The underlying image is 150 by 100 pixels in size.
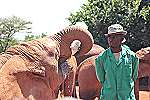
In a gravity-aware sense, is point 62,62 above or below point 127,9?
below

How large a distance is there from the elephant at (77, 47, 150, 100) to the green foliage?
878cm

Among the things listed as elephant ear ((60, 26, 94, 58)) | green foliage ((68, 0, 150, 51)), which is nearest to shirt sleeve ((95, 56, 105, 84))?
elephant ear ((60, 26, 94, 58))

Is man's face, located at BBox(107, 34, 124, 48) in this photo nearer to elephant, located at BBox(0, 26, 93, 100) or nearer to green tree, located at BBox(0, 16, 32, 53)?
elephant, located at BBox(0, 26, 93, 100)

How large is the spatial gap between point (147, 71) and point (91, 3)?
11335 millimetres

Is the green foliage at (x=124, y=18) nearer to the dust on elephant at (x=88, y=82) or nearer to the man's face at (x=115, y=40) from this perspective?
the dust on elephant at (x=88, y=82)

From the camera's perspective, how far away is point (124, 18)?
612 inches

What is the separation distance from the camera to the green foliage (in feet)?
48.9

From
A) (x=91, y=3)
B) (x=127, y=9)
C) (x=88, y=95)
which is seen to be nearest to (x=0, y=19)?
(x=91, y=3)

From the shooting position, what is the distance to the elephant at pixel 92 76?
231 inches

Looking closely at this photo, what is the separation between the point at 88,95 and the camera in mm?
6062

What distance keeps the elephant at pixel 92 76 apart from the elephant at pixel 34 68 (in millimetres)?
3087

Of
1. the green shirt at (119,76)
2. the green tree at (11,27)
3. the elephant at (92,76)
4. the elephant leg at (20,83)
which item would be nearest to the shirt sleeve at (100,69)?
the green shirt at (119,76)

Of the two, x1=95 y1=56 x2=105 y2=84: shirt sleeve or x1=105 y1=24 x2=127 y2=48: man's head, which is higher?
x1=105 y1=24 x2=127 y2=48: man's head

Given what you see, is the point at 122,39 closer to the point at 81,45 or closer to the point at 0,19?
the point at 81,45
